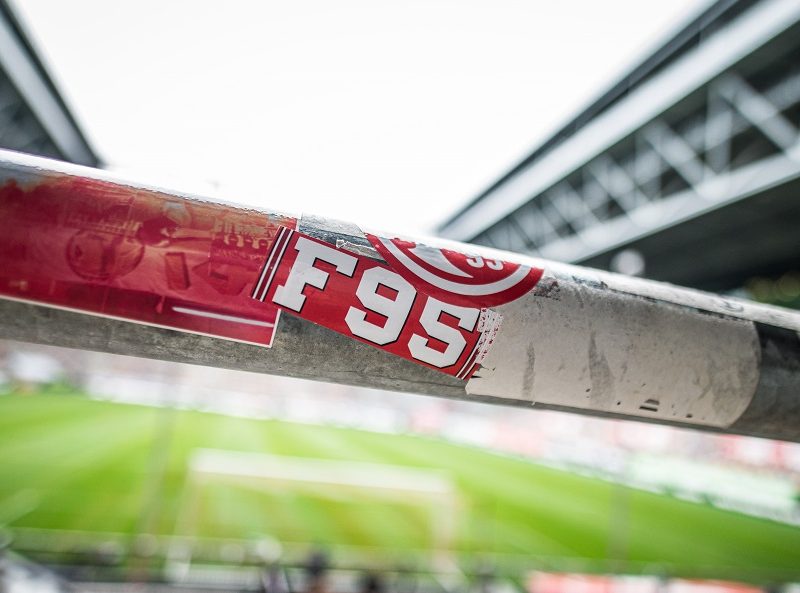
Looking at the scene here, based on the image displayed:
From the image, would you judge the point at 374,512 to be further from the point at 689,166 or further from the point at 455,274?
the point at 455,274

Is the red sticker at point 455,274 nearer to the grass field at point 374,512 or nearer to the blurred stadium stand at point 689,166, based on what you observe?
the blurred stadium stand at point 689,166

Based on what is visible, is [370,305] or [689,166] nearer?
[370,305]

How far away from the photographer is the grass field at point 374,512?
29.8 feet

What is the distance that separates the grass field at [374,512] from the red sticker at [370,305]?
26.9 feet

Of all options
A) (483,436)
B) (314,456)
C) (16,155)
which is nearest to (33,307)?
(16,155)

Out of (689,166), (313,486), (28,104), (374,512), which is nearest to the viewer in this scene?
(689,166)

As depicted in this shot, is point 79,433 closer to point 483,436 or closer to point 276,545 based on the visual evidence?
point 276,545

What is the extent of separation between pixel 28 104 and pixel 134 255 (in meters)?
9.08

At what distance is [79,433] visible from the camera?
15.2 meters

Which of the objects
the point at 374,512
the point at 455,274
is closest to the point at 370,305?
the point at 455,274

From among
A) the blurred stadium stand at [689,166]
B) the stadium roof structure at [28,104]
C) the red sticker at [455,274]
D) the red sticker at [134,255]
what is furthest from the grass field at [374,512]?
the red sticker at [134,255]

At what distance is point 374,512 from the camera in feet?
36.7

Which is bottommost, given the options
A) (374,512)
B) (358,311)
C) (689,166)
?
(374,512)

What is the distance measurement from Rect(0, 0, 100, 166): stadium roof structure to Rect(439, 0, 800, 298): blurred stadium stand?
799 centimetres
